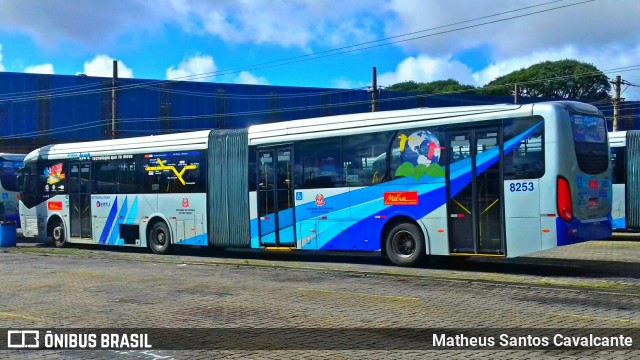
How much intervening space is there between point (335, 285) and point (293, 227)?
4797 mm

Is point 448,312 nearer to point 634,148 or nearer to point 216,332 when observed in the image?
point 216,332

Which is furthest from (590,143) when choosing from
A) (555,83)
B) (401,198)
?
(555,83)

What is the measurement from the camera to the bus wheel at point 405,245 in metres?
14.8

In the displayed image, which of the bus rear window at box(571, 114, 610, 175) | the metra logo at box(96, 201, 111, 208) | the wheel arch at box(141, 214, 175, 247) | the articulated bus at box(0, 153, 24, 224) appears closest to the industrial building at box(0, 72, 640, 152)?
the articulated bus at box(0, 153, 24, 224)

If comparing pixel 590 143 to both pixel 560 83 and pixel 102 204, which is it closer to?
pixel 102 204

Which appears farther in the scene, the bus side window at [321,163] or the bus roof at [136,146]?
the bus roof at [136,146]

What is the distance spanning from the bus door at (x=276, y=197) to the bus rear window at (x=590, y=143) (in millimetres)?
6983

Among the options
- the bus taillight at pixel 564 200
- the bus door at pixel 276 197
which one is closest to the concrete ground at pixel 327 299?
the bus door at pixel 276 197

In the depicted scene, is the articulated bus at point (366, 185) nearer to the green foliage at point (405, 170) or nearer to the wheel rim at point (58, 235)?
the green foliage at point (405, 170)

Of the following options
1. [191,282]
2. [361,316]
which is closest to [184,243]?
[191,282]

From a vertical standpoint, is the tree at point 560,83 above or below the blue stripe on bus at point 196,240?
above

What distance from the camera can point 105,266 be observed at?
1630 centimetres

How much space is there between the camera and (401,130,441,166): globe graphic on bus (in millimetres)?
14656

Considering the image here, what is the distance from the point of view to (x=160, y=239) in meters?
20.3
